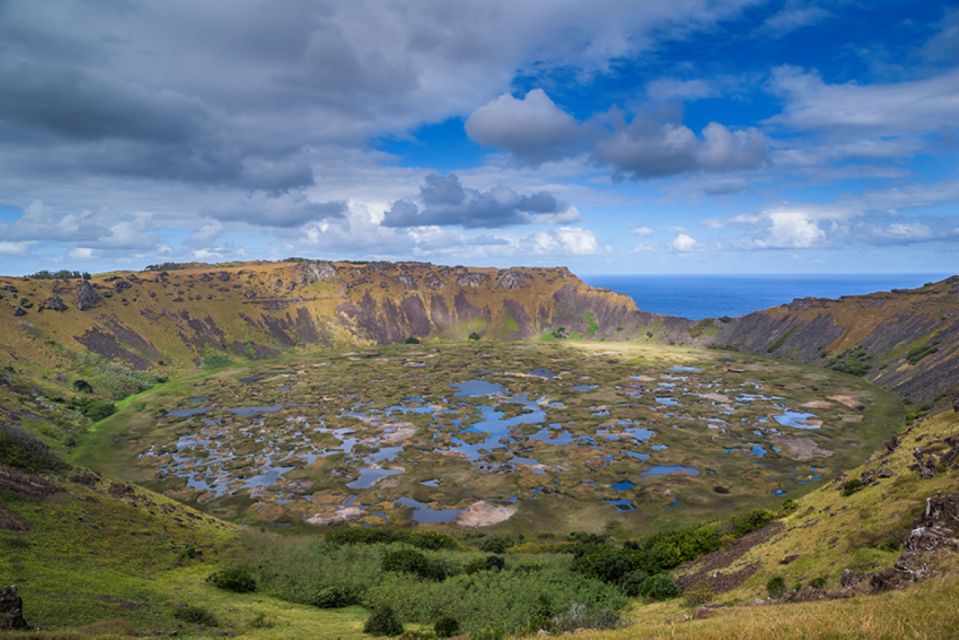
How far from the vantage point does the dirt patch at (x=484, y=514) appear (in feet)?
215

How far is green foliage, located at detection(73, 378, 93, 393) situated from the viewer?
416 feet

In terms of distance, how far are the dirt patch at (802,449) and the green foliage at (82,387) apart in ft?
527

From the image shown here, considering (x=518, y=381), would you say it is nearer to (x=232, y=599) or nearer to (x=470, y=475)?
(x=470, y=475)

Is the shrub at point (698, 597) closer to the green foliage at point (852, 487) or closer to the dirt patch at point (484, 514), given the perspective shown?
the green foliage at point (852, 487)

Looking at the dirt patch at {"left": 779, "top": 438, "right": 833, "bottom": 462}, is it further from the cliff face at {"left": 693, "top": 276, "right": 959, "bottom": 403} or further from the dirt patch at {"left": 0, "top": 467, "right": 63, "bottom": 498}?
the dirt patch at {"left": 0, "top": 467, "right": 63, "bottom": 498}

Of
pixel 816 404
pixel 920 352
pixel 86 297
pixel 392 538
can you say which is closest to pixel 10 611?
pixel 392 538

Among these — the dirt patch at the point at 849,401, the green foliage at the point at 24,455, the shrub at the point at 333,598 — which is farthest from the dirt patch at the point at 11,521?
the dirt patch at the point at 849,401

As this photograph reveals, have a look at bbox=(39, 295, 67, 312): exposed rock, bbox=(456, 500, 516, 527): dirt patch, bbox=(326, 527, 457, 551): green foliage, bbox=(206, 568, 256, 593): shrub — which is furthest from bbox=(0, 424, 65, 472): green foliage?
bbox=(39, 295, 67, 312): exposed rock

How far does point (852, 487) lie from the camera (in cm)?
4256

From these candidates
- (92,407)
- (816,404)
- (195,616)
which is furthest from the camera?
(816,404)

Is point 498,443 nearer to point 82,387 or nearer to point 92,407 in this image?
point 92,407

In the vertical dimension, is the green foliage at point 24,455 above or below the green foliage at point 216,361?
above

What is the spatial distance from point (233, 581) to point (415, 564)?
14179 millimetres

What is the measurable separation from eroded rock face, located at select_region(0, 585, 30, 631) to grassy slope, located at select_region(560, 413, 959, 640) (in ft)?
76.6
